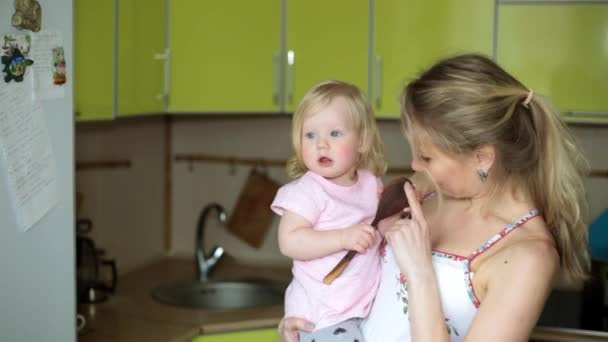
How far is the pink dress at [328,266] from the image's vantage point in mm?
1729

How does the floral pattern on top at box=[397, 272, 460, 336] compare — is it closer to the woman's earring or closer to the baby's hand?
the baby's hand

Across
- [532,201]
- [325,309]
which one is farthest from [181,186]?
[532,201]

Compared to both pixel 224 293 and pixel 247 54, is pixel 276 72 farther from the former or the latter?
pixel 224 293

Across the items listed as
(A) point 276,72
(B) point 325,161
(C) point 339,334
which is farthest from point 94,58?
(C) point 339,334

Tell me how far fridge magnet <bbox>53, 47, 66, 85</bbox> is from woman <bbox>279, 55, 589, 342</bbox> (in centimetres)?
90

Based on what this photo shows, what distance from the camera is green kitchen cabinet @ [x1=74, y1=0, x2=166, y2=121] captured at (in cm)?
229

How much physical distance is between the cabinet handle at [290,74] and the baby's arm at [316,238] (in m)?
1.15

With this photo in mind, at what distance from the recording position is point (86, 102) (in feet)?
7.64

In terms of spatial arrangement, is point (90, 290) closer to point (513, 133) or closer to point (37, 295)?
point (37, 295)

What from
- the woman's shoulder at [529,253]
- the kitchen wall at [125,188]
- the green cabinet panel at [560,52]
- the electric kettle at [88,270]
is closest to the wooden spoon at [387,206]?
the woman's shoulder at [529,253]

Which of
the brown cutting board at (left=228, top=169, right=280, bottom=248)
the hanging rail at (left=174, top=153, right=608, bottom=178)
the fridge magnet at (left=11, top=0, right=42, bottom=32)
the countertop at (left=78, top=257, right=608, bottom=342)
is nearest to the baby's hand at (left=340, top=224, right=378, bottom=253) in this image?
the fridge magnet at (left=11, top=0, right=42, bottom=32)

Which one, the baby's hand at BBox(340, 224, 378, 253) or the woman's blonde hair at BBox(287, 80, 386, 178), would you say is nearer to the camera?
the baby's hand at BBox(340, 224, 378, 253)

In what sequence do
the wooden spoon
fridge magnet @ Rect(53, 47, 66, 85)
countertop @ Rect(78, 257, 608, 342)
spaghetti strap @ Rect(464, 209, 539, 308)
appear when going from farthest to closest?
1. countertop @ Rect(78, 257, 608, 342)
2. fridge magnet @ Rect(53, 47, 66, 85)
3. the wooden spoon
4. spaghetti strap @ Rect(464, 209, 539, 308)

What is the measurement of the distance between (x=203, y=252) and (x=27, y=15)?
156cm
